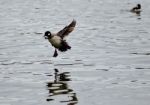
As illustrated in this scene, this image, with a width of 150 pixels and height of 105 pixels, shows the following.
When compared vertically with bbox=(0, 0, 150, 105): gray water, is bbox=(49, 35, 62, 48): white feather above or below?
above

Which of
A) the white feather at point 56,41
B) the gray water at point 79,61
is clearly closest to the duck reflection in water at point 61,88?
the gray water at point 79,61

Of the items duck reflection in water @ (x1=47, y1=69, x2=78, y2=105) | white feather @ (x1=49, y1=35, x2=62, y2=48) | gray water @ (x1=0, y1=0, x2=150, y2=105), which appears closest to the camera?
duck reflection in water @ (x1=47, y1=69, x2=78, y2=105)

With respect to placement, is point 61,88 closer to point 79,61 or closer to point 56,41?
point 56,41

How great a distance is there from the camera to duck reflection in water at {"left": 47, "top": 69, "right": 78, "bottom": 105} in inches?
566

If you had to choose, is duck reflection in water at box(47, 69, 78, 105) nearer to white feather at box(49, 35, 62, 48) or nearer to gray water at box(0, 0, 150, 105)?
gray water at box(0, 0, 150, 105)

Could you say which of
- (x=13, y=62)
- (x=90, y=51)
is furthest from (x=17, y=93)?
(x=90, y=51)

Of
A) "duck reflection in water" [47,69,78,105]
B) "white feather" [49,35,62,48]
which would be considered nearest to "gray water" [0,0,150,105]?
"duck reflection in water" [47,69,78,105]

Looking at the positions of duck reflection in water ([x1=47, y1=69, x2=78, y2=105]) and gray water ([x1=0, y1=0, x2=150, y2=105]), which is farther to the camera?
gray water ([x1=0, y1=0, x2=150, y2=105])

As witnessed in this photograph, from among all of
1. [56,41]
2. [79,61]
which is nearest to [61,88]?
[56,41]

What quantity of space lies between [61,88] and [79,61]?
439 centimetres

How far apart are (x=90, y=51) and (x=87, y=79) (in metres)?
5.35

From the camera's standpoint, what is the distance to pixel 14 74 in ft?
58.4

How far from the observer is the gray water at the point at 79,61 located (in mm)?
14750

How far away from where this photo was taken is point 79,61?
65.7 ft
